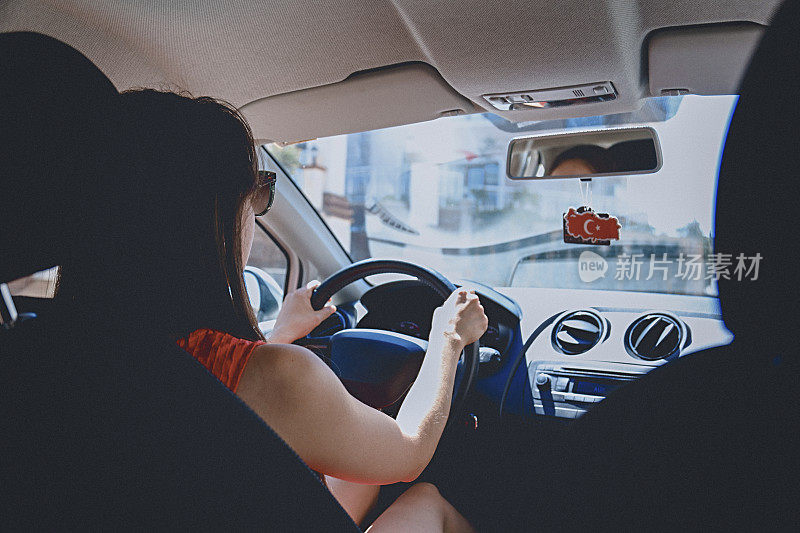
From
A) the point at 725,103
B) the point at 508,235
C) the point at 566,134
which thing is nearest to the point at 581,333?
the point at 566,134

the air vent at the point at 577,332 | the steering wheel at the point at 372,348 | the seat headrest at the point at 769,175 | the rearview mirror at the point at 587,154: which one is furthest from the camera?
the air vent at the point at 577,332

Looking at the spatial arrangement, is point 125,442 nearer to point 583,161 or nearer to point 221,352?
point 221,352

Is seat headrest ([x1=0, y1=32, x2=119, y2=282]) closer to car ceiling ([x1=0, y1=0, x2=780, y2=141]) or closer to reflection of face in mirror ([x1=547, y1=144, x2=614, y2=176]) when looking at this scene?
car ceiling ([x1=0, y1=0, x2=780, y2=141])

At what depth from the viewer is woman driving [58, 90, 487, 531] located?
107cm

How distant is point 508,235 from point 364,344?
196 cm

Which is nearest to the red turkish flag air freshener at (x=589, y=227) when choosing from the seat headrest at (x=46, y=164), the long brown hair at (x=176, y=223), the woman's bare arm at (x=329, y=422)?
the woman's bare arm at (x=329, y=422)

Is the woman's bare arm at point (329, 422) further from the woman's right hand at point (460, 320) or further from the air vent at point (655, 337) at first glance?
the air vent at point (655, 337)

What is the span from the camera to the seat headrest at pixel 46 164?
1.09 meters

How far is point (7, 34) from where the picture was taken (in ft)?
4.59

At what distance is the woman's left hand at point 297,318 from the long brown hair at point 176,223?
0.90 meters

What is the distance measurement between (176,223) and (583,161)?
1.64 metres

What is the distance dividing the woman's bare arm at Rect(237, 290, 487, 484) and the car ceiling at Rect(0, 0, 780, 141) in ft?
3.42

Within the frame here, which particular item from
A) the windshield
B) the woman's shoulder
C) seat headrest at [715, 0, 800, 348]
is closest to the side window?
the windshield

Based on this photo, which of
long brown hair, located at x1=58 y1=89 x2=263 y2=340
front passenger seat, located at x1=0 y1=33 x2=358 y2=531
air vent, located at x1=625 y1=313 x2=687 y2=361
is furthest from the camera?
air vent, located at x1=625 y1=313 x2=687 y2=361
